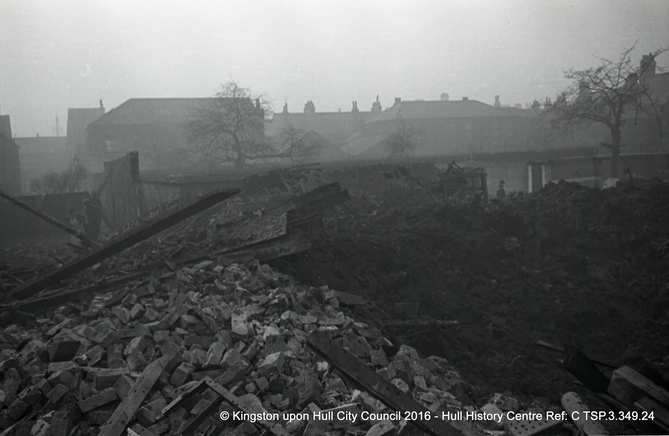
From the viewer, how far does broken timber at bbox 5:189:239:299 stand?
6.50m

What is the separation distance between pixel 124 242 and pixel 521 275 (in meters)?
7.06

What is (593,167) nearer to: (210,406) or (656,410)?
(656,410)

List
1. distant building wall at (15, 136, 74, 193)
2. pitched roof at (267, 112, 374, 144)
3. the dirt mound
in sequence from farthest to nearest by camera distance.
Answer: pitched roof at (267, 112, 374, 144), distant building wall at (15, 136, 74, 193), the dirt mound

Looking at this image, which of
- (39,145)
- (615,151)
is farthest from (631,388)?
(39,145)

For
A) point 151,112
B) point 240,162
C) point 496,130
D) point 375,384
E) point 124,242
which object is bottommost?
point 375,384

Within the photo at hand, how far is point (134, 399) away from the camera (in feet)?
12.5

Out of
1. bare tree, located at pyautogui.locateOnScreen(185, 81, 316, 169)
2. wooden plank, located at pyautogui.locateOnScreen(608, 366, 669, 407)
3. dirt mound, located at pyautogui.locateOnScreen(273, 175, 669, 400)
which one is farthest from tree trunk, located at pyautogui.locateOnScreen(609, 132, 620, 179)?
wooden plank, located at pyautogui.locateOnScreen(608, 366, 669, 407)

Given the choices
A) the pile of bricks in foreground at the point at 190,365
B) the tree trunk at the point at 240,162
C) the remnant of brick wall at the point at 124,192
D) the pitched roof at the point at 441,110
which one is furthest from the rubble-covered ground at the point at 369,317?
the pitched roof at the point at 441,110

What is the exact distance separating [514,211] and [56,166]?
5337cm

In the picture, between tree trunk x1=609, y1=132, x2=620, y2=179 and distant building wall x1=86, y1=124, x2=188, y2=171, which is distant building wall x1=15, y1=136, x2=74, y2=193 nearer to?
distant building wall x1=86, y1=124, x2=188, y2=171

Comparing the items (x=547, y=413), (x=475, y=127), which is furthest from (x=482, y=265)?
(x=475, y=127)

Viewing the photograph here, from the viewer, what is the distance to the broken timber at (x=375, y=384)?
376 centimetres

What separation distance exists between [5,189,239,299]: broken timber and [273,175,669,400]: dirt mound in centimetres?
180

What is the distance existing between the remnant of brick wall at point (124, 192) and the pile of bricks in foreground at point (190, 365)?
1057 centimetres
